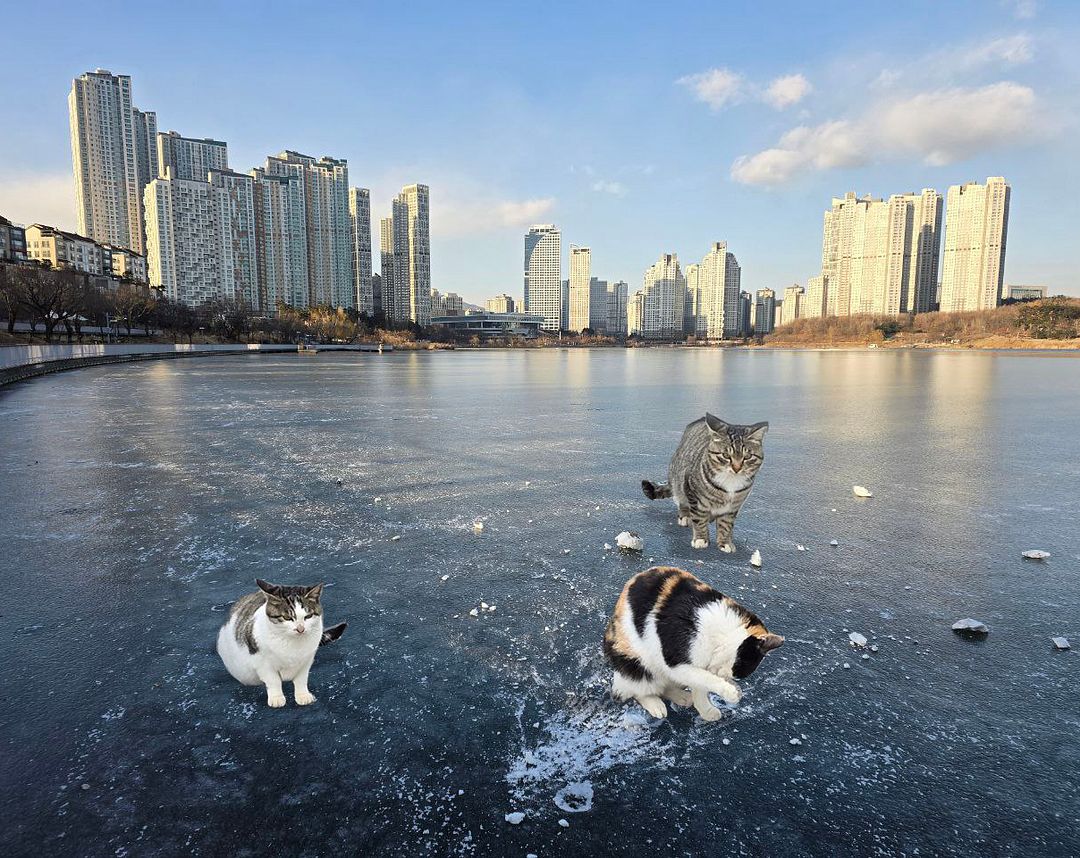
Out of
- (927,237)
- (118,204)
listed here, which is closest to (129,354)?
(118,204)

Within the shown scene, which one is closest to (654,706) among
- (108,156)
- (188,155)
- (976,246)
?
(976,246)

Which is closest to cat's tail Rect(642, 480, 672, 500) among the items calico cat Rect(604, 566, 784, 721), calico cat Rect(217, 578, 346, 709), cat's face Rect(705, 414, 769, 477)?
cat's face Rect(705, 414, 769, 477)

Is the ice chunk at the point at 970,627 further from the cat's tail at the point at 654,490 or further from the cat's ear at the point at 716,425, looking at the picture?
the cat's tail at the point at 654,490

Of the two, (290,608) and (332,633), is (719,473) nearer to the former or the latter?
(332,633)

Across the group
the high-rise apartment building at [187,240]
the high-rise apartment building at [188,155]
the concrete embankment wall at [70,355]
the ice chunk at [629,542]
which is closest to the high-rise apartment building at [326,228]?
the high-rise apartment building at [187,240]

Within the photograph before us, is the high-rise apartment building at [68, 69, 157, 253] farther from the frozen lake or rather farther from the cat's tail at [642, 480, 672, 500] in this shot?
the cat's tail at [642, 480, 672, 500]
